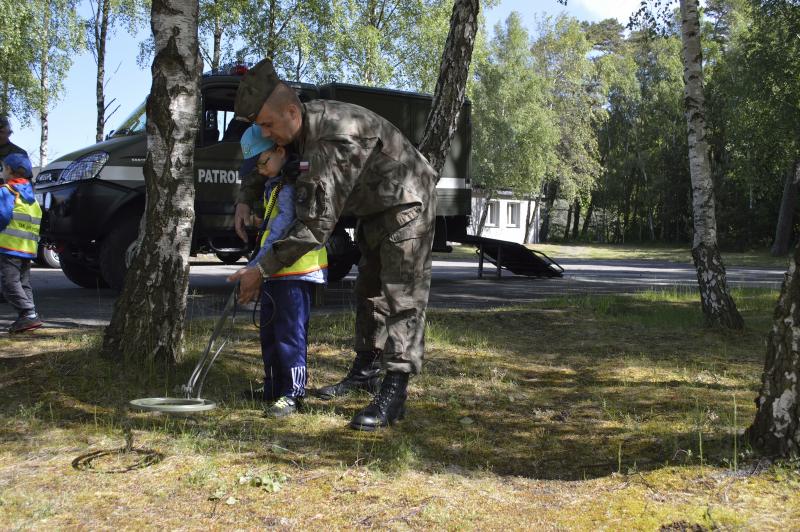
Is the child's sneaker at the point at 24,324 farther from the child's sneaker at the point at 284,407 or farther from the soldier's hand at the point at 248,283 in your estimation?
the soldier's hand at the point at 248,283

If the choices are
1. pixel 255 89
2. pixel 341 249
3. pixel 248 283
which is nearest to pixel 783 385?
pixel 248 283

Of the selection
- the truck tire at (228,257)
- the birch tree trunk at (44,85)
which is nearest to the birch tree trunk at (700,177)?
the truck tire at (228,257)

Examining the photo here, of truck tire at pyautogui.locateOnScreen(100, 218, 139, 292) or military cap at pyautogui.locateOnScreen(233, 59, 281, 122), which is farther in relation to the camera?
truck tire at pyautogui.locateOnScreen(100, 218, 139, 292)

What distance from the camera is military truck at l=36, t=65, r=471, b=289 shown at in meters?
8.85

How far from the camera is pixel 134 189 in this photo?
9.01 m

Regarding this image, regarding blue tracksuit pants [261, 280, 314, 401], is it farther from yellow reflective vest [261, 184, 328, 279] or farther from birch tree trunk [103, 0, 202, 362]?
birch tree trunk [103, 0, 202, 362]

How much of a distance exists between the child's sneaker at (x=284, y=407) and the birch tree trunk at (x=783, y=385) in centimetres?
235

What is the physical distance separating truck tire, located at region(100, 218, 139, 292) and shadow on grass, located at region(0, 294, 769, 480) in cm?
278

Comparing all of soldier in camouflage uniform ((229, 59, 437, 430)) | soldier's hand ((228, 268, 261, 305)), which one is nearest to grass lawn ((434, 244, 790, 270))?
soldier in camouflage uniform ((229, 59, 437, 430))

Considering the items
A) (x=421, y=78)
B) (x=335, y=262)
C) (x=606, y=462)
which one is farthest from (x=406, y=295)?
(x=421, y=78)

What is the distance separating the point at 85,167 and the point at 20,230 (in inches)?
96.0

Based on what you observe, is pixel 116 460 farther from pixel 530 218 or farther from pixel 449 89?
pixel 530 218

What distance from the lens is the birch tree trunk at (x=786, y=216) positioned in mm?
31406

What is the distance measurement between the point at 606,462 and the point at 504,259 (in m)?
11.0
